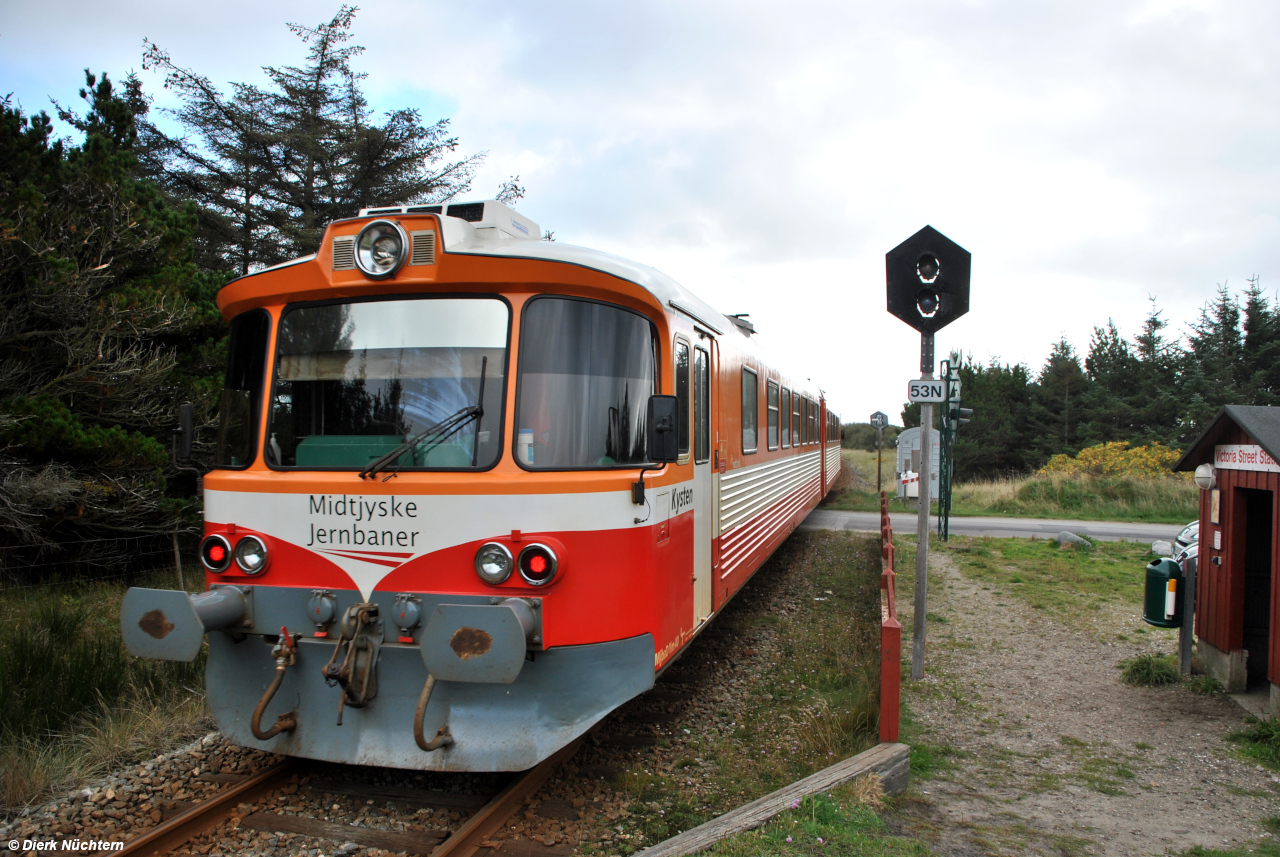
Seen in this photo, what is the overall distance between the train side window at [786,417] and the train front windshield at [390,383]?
22.1ft

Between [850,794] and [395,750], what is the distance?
221 centimetres

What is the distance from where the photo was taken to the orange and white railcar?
393cm

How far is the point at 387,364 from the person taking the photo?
4.26m

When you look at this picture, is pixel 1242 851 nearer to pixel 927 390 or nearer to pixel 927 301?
pixel 927 390

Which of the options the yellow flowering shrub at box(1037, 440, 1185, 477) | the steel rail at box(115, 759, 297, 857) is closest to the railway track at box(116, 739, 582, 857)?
the steel rail at box(115, 759, 297, 857)

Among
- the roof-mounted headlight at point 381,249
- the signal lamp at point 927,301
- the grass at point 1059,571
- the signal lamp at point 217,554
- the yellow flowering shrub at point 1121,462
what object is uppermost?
the signal lamp at point 927,301

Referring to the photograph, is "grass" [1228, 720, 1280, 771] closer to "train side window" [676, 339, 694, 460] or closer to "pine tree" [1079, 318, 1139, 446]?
"train side window" [676, 339, 694, 460]

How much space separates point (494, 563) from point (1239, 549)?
17.9ft

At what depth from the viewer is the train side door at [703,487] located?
5.55 m

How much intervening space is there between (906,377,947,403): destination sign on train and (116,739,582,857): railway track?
3.57 m

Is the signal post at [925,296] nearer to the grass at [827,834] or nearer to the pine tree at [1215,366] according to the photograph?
the grass at [827,834]

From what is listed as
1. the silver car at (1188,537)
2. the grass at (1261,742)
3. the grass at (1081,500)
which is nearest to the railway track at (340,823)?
the grass at (1261,742)

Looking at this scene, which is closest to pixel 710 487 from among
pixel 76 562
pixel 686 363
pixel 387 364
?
pixel 686 363

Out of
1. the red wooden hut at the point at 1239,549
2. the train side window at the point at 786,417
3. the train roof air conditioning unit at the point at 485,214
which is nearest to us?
the train roof air conditioning unit at the point at 485,214
